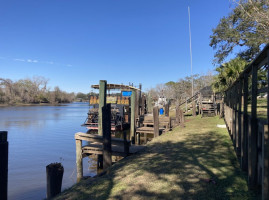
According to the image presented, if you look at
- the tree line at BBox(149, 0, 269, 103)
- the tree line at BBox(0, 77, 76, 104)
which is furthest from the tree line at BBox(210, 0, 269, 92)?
the tree line at BBox(0, 77, 76, 104)

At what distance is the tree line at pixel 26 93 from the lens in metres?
88.8

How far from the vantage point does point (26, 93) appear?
314 ft

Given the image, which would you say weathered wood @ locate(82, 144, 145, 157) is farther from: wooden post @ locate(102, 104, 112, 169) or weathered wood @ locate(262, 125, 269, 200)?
weathered wood @ locate(262, 125, 269, 200)

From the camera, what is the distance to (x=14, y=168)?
34.9 ft

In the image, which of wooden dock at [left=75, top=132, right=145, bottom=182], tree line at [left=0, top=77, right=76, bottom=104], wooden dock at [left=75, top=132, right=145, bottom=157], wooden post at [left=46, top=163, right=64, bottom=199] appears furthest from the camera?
tree line at [left=0, top=77, right=76, bottom=104]

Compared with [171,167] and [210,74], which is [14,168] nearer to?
[171,167]

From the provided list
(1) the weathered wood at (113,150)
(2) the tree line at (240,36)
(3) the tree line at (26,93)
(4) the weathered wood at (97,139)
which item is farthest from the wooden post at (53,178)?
(3) the tree line at (26,93)

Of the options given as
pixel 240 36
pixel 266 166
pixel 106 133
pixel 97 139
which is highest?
pixel 240 36

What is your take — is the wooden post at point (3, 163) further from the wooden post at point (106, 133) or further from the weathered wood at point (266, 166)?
the weathered wood at point (266, 166)

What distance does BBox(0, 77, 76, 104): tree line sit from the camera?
291 feet

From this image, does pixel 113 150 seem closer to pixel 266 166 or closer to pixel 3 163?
pixel 3 163

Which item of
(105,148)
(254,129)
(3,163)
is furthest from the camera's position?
(105,148)

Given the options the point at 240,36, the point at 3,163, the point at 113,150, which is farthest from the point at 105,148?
the point at 240,36


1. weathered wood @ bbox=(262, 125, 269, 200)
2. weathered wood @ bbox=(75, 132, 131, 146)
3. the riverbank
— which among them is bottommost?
the riverbank
